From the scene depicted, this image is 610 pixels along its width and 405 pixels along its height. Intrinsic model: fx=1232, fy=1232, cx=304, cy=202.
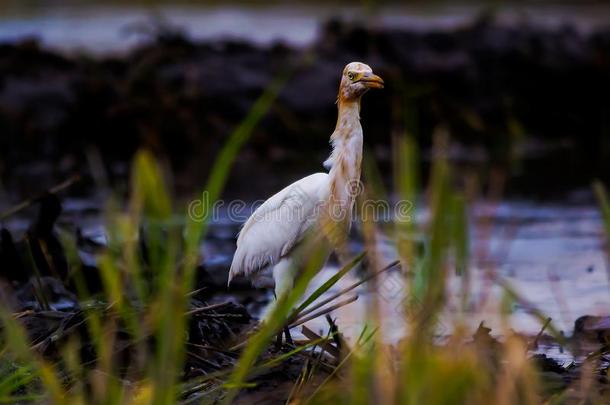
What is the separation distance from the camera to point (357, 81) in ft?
15.8

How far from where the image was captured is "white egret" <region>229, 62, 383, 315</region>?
4840 mm

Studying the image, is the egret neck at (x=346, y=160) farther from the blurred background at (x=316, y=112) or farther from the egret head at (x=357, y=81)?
the blurred background at (x=316, y=112)

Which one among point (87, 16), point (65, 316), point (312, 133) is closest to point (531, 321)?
point (65, 316)

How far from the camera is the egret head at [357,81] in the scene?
4797mm

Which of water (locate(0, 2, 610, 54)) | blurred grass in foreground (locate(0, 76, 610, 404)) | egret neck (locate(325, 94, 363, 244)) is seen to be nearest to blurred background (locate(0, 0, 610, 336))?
water (locate(0, 2, 610, 54))

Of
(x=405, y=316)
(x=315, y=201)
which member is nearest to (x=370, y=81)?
(x=315, y=201)

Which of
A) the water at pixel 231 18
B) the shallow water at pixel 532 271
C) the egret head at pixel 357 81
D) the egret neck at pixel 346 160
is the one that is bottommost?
the shallow water at pixel 532 271

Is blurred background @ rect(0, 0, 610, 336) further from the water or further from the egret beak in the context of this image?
the egret beak

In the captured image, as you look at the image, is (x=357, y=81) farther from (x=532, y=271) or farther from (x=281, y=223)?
(x=532, y=271)

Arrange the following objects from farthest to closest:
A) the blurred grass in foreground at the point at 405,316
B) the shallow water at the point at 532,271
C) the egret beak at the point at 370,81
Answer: the shallow water at the point at 532,271 < the egret beak at the point at 370,81 < the blurred grass in foreground at the point at 405,316

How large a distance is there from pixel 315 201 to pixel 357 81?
1.70 feet

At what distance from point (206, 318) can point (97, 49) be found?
39.3 feet

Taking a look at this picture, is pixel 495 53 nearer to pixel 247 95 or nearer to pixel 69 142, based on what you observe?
pixel 247 95

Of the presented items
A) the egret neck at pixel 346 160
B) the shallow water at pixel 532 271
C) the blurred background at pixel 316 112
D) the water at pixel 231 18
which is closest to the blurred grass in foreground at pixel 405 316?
the egret neck at pixel 346 160
